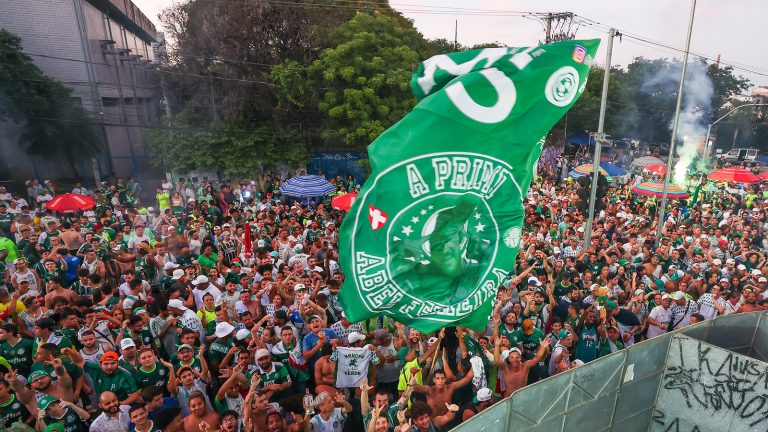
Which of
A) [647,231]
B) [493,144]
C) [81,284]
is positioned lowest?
[647,231]

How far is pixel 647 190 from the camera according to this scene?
14648 mm

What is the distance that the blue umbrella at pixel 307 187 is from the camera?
14.5m

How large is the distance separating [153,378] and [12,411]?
127 cm

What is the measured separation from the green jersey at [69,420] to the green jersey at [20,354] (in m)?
1.52

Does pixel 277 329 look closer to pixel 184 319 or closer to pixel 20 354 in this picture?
pixel 184 319

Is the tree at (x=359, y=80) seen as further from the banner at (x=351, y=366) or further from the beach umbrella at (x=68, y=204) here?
the banner at (x=351, y=366)

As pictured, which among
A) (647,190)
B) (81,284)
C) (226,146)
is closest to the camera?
(81,284)

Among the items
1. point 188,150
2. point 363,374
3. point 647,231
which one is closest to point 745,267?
point 647,231

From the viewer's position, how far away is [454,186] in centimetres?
444

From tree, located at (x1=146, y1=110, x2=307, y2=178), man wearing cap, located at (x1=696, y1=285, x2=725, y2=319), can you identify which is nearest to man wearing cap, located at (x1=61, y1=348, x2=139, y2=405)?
man wearing cap, located at (x1=696, y1=285, x2=725, y2=319)

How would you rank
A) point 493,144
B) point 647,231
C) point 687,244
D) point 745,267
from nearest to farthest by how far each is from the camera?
point 493,144 < point 745,267 < point 687,244 < point 647,231

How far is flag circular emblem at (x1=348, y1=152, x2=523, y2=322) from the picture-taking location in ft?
14.2

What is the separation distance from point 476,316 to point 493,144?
1.61m

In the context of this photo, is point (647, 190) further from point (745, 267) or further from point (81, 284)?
point (81, 284)
